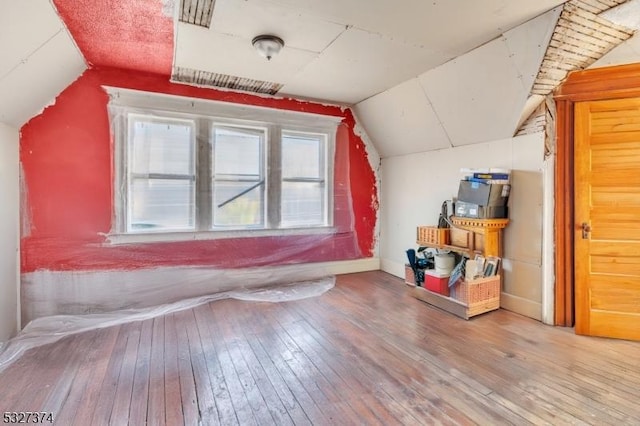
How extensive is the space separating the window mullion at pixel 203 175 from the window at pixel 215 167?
1 cm

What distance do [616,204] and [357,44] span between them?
2.46 metres

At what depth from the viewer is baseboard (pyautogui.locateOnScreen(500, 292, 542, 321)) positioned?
2830mm

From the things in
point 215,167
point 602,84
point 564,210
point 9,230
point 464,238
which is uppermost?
point 602,84

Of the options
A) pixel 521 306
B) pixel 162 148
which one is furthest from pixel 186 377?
pixel 521 306

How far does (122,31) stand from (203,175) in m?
1.49

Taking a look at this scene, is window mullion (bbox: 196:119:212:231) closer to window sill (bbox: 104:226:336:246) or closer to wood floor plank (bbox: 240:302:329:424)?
window sill (bbox: 104:226:336:246)

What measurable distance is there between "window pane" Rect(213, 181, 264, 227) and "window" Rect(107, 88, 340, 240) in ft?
0.04

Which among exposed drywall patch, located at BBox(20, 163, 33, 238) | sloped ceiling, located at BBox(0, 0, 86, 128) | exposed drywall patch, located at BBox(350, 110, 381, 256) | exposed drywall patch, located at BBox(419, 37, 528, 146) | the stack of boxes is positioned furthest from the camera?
exposed drywall patch, located at BBox(350, 110, 381, 256)

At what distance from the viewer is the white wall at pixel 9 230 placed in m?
2.40

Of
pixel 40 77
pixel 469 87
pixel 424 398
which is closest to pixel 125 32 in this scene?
pixel 40 77

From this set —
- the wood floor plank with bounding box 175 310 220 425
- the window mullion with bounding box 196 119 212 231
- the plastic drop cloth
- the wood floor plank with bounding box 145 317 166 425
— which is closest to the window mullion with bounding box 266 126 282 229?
the window mullion with bounding box 196 119 212 231

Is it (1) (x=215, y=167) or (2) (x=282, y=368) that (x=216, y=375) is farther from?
(1) (x=215, y=167)

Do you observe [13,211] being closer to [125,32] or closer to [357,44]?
[125,32]

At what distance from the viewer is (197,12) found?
6.97ft
